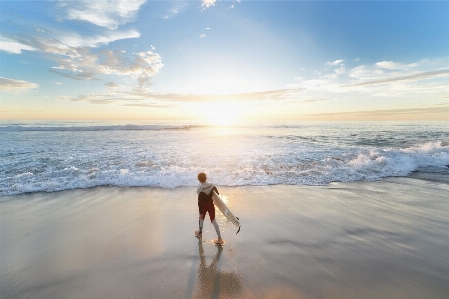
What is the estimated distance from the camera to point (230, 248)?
5570mm

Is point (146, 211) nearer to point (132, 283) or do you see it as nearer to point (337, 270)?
point (132, 283)

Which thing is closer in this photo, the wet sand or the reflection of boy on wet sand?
the reflection of boy on wet sand

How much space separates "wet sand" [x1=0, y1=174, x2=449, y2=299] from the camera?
166 inches

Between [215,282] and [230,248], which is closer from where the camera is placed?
[215,282]

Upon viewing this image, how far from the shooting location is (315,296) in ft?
13.0

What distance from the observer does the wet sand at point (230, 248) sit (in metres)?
4.22

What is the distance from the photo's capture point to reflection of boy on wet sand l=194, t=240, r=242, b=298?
405 cm

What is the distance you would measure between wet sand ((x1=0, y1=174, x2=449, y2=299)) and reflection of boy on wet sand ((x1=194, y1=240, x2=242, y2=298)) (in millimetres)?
20

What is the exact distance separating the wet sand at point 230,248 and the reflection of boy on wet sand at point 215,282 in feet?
0.07

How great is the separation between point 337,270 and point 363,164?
40.2 ft

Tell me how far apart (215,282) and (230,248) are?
128cm

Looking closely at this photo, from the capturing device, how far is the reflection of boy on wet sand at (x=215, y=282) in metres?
4.05

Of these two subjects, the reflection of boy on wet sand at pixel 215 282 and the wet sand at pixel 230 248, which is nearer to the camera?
the reflection of boy on wet sand at pixel 215 282

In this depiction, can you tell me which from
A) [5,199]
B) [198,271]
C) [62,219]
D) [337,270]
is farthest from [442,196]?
[5,199]
